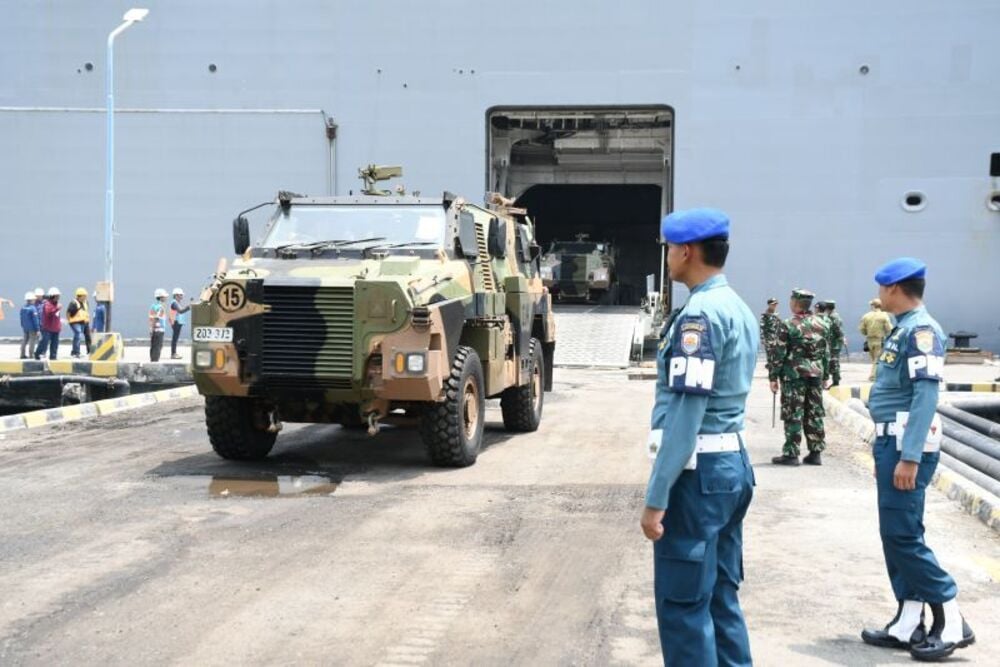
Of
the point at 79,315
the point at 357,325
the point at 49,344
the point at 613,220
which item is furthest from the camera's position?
the point at 613,220

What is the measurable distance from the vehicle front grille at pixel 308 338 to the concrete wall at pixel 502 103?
62.4ft

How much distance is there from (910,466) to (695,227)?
5.38 feet

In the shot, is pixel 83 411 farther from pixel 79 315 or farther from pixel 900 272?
pixel 900 272

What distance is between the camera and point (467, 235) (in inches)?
388

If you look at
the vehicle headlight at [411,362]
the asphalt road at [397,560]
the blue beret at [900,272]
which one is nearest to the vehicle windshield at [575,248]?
the asphalt road at [397,560]

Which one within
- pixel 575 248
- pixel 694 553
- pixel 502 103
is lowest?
pixel 694 553

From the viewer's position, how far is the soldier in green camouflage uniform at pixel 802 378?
378 inches

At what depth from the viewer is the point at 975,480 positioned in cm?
859

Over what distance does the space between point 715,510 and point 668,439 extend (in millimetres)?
279

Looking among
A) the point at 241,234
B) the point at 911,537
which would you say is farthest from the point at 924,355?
the point at 241,234

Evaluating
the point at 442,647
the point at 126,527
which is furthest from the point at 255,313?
the point at 442,647

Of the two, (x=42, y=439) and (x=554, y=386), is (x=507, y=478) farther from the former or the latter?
(x=554, y=386)

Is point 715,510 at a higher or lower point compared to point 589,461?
higher

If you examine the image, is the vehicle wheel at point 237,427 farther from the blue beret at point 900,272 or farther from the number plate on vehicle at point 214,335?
the blue beret at point 900,272
